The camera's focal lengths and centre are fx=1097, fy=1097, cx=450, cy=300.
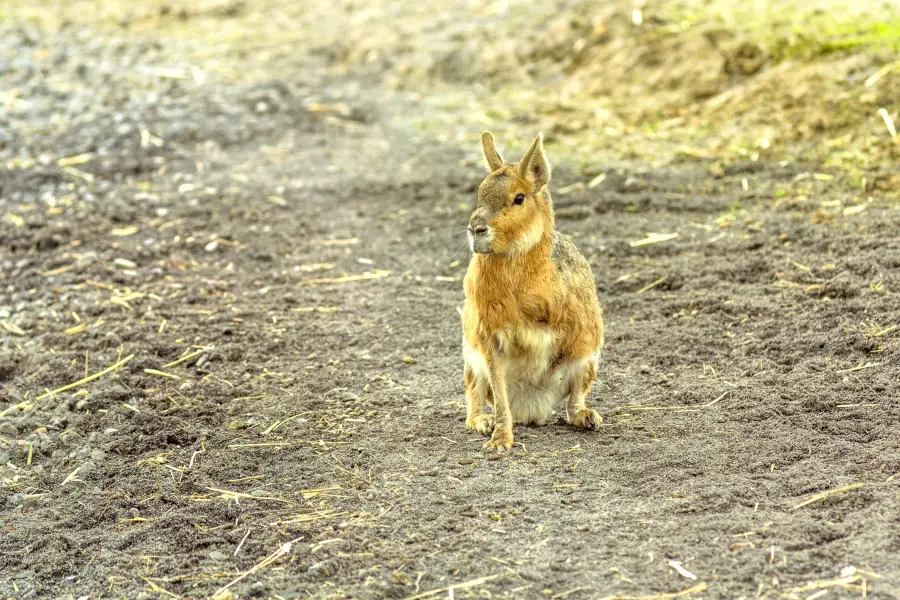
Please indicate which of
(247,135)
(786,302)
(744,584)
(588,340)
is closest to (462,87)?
(247,135)

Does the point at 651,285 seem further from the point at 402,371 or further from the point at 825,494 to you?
the point at 825,494

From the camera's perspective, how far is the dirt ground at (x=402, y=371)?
13.8 feet

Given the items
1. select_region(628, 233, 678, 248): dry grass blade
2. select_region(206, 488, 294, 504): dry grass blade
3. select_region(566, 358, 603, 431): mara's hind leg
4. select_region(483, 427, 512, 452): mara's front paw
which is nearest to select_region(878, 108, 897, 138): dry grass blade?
select_region(628, 233, 678, 248): dry grass blade

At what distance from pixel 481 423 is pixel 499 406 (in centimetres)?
22

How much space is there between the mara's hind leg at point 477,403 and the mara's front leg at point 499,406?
141mm

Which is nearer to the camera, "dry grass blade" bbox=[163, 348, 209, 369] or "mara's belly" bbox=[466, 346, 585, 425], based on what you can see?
"mara's belly" bbox=[466, 346, 585, 425]

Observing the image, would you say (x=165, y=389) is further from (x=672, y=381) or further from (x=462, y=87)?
(x=462, y=87)

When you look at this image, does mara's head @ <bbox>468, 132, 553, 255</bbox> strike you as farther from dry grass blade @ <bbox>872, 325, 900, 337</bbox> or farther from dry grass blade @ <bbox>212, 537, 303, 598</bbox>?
dry grass blade @ <bbox>872, 325, 900, 337</bbox>

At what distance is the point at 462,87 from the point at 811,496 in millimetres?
7842

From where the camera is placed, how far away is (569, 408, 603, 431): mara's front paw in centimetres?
528

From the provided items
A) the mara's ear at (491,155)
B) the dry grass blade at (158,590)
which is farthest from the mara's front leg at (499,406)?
the dry grass blade at (158,590)

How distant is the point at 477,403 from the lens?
17.5 ft

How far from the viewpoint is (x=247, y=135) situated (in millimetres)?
10586

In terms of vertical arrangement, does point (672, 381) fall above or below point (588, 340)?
below
